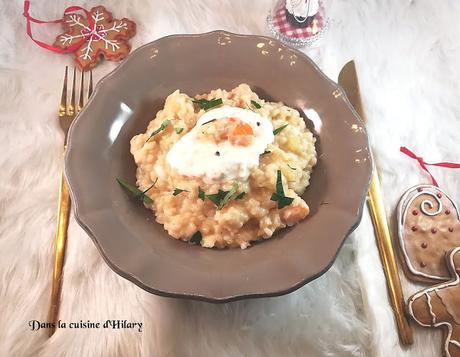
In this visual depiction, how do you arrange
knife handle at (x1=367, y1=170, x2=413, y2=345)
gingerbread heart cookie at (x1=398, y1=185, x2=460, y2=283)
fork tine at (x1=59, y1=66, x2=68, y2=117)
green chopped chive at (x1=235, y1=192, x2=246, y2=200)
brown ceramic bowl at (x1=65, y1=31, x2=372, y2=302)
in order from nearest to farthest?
brown ceramic bowl at (x1=65, y1=31, x2=372, y2=302) → green chopped chive at (x1=235, y1=192, x2=246, y2=200) → knife handle at (x1=367, y1=170, x2=413, y2=345) → gingerbread heart cookie at (x1=398, y1=185, x2=460, y2=283) → fork tine at (x1=59, y1=66, x2=68, y2=117)

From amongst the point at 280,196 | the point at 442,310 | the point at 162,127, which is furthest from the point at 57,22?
the point at 442,310

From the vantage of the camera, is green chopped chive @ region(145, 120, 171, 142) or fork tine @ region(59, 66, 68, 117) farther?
fork tine @ region(59, 66, 68, 117)

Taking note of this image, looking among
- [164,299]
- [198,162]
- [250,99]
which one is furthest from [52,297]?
[250,99]

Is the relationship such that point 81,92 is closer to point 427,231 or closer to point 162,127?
point 162,127

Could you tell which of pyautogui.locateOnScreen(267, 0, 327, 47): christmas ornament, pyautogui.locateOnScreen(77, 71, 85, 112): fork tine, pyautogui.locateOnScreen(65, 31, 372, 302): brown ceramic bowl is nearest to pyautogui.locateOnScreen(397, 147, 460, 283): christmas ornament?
pyautogui.locateOnScreen(65, 31, 372, 302): brown ceramic bowl

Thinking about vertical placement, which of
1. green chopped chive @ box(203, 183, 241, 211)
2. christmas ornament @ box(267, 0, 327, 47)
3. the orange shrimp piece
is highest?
christmas ornament @ box(267, 0, 327, 47)

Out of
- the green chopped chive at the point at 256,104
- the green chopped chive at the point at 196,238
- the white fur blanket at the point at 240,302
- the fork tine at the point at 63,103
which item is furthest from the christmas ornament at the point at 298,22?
the green chopped chive at the point at 196,238

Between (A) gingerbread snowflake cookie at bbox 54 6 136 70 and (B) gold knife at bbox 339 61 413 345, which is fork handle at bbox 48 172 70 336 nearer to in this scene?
(A) gingerbread snowflake cookie at bbox 54 6 136 70

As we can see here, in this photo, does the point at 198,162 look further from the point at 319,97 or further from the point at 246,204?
the point at 319,97

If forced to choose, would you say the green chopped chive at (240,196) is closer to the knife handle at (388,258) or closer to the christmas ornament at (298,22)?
the knife handle at (388,258)
